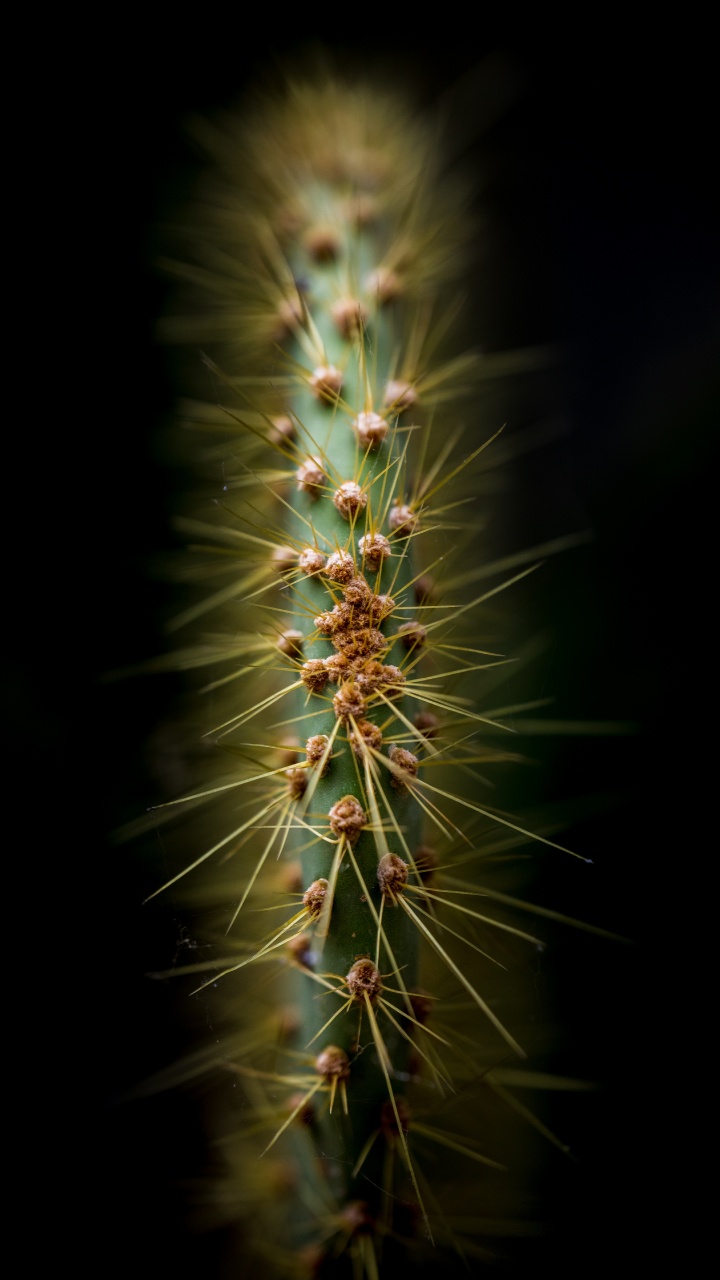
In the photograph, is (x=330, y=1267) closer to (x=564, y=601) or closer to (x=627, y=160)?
(x=564, y=601)

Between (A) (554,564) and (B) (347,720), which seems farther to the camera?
(A) (554,564)

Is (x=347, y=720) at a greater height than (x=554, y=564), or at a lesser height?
lesser

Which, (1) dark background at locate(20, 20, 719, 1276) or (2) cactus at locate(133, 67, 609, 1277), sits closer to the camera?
(2) cactus at locate(133, 67, 609, 1277)

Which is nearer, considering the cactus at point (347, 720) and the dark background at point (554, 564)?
the cactus at point (347, 720)

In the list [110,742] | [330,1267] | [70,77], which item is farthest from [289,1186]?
[70,77]
